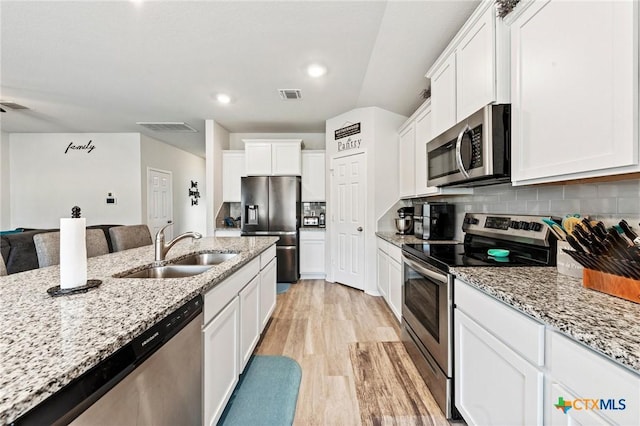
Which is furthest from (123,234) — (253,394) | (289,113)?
(289,113)

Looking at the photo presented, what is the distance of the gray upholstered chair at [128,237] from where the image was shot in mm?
2621

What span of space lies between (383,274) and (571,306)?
2.47m

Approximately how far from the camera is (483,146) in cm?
154

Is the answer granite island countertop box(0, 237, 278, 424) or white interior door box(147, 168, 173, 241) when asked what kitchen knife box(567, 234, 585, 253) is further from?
white interior door box(147, 168, 173, 241)

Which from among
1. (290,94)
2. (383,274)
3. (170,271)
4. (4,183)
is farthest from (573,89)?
(4,183)

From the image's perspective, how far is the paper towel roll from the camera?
1003 millimetres

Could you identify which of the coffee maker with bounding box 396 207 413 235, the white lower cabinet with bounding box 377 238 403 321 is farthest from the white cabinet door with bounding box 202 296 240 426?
the coffee maker with bounding box 396 207 413 235

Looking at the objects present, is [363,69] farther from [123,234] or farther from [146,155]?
[146,155]

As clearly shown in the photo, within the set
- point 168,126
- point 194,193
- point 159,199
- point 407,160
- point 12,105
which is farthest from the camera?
point 194,193

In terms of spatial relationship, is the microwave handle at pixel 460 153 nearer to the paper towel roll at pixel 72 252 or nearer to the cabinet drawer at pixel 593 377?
the cabinet drawer at pixel 593 377

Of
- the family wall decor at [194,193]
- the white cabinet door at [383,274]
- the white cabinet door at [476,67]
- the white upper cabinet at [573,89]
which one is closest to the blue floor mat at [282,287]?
the white cabinet door at [383,274]

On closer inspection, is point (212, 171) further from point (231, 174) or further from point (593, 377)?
point (593, 377)

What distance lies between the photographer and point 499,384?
1.09 meters

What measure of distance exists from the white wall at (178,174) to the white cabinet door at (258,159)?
236 cm
